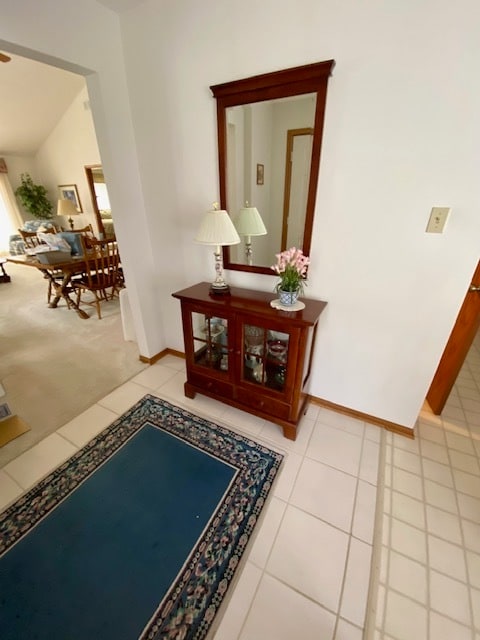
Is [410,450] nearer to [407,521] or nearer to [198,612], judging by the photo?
[407,521]

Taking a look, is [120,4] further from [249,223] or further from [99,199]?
[99,199]

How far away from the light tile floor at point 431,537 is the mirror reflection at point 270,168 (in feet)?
4.75

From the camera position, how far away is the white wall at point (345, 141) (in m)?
1.14

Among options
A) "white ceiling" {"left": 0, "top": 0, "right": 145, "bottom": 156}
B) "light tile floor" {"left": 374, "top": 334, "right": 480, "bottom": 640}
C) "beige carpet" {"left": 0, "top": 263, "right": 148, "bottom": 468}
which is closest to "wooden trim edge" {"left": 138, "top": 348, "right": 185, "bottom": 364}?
"beige carpet" {"left": 0, "top": 263, "right": 148, "bottom": 468}

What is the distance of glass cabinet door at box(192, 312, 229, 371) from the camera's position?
67.7 inches

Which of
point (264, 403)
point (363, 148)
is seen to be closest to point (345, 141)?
point (363, 148)

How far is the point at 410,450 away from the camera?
63.5 inches

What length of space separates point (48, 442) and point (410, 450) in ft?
7.30

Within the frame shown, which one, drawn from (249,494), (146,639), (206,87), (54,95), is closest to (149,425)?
(249,494)

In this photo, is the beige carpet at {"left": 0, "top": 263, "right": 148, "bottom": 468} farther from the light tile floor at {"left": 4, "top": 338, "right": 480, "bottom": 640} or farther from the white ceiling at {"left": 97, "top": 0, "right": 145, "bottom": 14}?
the white ceiling at {"left": 97, "top": 0, "right": 145, "bottom": 14}

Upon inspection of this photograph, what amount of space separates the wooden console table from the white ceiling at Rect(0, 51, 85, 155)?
510 cm

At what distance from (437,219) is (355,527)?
149cm

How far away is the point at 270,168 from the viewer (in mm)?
1595

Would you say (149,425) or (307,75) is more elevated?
(307,75)
